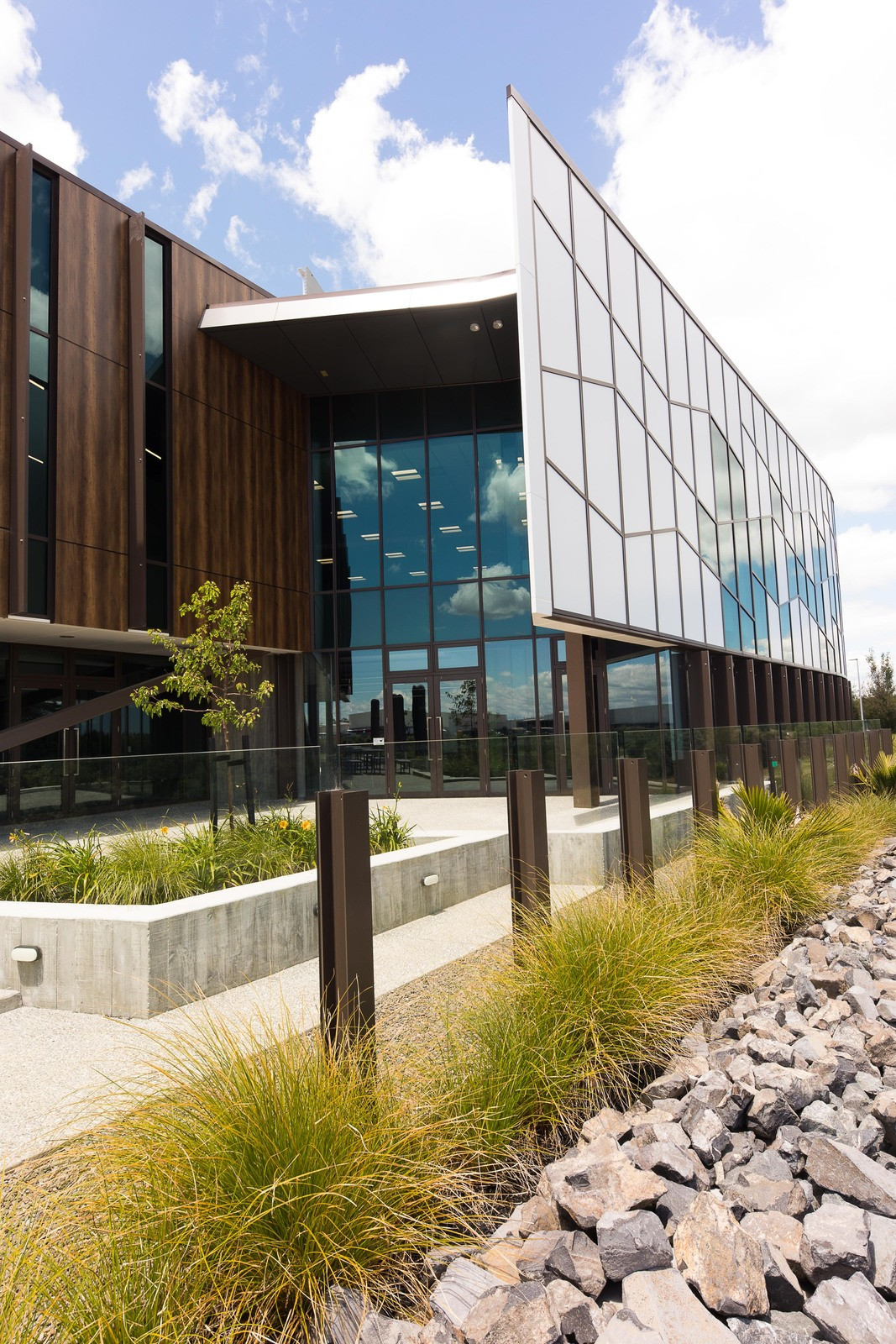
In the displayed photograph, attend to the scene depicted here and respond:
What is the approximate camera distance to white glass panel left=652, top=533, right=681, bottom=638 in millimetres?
17297

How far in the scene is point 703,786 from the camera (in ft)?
26.9

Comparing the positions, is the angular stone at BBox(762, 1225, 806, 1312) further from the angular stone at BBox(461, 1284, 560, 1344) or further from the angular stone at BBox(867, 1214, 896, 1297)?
the angular stone at BBox(461, 1284, 560, 1344)

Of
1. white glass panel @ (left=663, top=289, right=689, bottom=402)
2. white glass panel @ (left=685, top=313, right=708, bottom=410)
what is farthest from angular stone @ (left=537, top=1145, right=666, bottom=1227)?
white glass panel @ (left=685, top=313, right=708, bottom=410)

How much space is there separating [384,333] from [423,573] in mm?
5315

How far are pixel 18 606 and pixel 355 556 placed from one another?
8.63m

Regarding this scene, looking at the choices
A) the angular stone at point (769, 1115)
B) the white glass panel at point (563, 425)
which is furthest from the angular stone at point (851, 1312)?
the white glass panel at point (563, 425)

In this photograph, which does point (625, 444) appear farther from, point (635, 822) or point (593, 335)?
point (635, 822)

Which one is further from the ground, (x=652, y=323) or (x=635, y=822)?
(x=652, y=323)

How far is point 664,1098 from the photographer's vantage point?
361cm

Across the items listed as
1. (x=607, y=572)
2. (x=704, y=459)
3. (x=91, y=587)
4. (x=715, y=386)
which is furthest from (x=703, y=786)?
(x=715, y=386)

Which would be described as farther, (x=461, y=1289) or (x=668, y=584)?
(x=668, y=584)

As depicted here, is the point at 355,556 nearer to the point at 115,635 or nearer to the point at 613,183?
the point at 115,635

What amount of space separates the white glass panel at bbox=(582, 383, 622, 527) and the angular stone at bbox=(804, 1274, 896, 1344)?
13155 millimetres

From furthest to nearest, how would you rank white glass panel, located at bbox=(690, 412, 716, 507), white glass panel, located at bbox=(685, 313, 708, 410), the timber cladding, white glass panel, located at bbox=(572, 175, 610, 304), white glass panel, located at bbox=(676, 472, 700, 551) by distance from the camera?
white glass panel, located at bbox=(685, 313, 708, 410)
white glass panel, located at bbox=(690, 412, 716, 507)
white glass panel, located at bbox=(676, 472, 700, 551)
white glass panel, located at bbox=(572, 175, 610, 304)
the timber cladding
